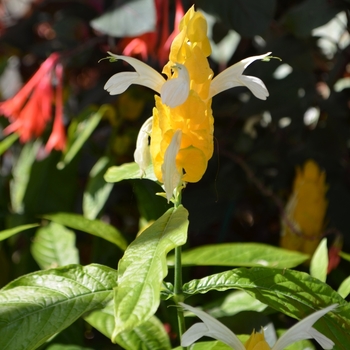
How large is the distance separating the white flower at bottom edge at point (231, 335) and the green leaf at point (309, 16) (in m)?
0.47

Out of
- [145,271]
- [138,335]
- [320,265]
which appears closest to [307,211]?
[320,265]

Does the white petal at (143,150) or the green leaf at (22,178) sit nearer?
the white petal at (143,150)

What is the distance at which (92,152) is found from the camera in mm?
924

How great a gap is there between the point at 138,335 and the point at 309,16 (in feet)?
1.55

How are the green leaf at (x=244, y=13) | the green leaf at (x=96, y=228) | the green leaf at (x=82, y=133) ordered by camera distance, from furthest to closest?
1. the green leaf at (x=82, y=133)
2. the green leaf at (x=244, y=13)
3. the green leaf at (x=96, y=228)

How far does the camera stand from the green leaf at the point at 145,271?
28cm

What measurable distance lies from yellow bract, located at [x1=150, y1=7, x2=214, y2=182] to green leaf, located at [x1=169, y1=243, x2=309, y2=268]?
0.18m

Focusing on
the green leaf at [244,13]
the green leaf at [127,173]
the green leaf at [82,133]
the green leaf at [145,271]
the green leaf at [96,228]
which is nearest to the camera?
the green leaf at [145,271]

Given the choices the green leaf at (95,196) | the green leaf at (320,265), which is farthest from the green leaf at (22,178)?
the green leaf at (320,265)

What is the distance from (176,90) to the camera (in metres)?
0.30

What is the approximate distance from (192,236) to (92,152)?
23 cm

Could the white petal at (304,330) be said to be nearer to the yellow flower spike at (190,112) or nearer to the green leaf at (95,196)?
the yellow flower spike at (190,112)

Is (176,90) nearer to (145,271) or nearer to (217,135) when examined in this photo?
(145,271)

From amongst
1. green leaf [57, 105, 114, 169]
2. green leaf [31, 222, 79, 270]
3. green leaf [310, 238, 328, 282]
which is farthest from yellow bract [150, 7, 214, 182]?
green leaf [57, 105, 114, 169]
